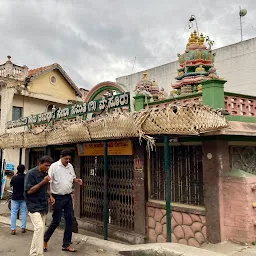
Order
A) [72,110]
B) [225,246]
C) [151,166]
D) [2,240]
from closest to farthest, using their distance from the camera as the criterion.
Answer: [225,246]
[2,240]
[151,166]
[72,110]

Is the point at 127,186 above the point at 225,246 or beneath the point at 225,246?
above

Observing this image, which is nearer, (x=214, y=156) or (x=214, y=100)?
(x=214, y=100)

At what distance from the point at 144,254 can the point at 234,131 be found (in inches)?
106

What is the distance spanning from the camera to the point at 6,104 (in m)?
16.2

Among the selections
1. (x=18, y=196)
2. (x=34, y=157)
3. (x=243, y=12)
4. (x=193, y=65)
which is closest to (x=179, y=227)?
(x=18, y=196)

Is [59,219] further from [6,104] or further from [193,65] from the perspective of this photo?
[6,104]

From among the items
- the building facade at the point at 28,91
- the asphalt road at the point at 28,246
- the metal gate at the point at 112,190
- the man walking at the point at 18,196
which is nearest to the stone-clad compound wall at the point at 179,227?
the metal gate at the point at 112,190

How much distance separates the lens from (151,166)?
24.7 feet

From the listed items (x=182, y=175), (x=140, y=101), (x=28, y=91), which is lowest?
(x=182, y=175)

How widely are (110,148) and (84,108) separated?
1.38 meters

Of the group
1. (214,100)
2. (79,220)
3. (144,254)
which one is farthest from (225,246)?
(79,220)

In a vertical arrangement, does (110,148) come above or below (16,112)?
below

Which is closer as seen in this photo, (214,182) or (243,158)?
(214,182)

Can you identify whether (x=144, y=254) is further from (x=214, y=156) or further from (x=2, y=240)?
(x=2, y=240)
